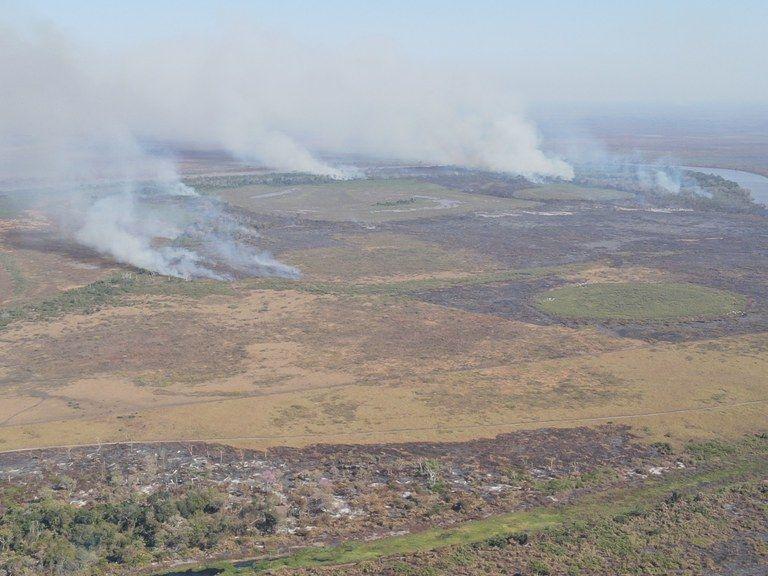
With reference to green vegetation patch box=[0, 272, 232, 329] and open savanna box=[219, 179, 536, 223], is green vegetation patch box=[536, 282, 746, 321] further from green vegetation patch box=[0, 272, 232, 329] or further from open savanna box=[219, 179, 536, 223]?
open savanna box=[219, 179, 536, 223]

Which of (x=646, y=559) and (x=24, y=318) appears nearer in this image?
(x=646, y=559)

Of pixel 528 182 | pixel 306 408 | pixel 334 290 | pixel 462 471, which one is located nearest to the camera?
pixel 462 471

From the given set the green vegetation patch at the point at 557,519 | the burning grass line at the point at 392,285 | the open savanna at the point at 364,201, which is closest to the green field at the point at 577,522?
the green vegetation patch at the point at 557,519

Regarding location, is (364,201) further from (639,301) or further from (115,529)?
(115,529)

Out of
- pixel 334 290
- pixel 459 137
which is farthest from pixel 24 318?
pixel 459 137

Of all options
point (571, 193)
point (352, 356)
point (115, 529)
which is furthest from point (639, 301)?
point (571, 193)

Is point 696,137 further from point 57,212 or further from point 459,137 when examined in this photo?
point 57,212
